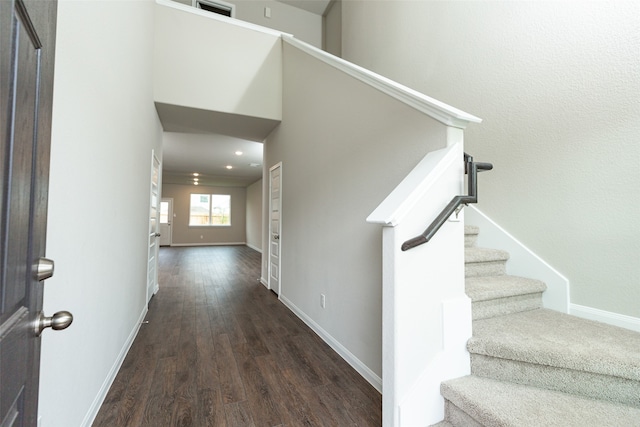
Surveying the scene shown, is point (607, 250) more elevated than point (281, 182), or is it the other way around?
point (281, 182)

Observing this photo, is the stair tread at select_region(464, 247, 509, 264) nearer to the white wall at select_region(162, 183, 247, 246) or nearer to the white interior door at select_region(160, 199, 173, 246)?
the white wall at select_region(162, 183, 247, 246)

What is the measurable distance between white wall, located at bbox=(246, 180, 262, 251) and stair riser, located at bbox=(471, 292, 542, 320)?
27.6 feet

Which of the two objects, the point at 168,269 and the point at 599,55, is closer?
the point at 599,55

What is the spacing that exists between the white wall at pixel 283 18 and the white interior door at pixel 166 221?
7.90m

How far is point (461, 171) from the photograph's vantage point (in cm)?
149

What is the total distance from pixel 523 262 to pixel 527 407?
3.81 feet

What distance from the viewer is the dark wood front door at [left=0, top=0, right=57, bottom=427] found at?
474 mm

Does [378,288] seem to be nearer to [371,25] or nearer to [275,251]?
[275,251]

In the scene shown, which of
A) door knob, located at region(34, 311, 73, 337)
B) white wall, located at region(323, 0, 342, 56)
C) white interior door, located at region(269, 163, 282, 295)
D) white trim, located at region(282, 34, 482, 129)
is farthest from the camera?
white wall, located at region(323, 0, 342, 56)

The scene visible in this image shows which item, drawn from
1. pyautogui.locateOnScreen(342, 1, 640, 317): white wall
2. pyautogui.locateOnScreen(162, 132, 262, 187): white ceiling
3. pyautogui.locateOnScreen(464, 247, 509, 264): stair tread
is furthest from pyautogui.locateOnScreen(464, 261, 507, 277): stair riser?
pyautogui.locateOnScreen(162, 132, 262, 187): white ceiling

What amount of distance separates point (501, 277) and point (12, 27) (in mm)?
2511

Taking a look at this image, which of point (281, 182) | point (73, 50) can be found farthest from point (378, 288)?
point (281, 182)

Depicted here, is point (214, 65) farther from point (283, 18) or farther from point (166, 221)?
point (166, 221)

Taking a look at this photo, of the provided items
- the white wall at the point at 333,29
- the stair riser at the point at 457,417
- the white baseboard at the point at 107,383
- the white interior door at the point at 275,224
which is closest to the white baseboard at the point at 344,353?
the stair riser at the point at 457,417
